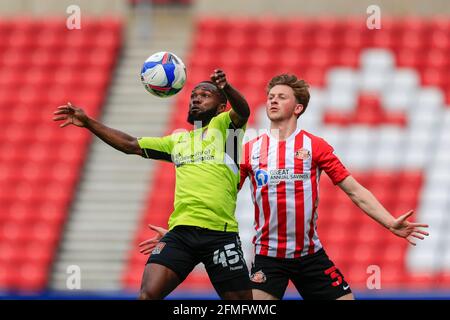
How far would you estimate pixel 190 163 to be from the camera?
6.90 m

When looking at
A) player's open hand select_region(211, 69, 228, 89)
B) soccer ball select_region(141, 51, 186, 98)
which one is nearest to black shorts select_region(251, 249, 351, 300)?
player's open hand select_region(211, 69, 228, 89)

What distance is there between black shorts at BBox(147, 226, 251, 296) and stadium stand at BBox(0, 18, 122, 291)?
257 inches

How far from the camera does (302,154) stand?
6.83 metres

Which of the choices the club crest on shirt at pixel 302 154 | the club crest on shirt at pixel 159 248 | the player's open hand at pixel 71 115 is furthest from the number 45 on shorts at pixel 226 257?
the player's open hand at pixel 71 115

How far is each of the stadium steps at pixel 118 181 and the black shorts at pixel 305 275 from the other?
21.1ft

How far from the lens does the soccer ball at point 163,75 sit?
7.05 m

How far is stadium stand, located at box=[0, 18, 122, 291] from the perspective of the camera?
13344 mm

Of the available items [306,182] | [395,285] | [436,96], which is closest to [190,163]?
[306,182]

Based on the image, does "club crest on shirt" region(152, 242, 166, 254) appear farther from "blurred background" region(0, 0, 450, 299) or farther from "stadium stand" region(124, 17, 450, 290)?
"stadium stand" region(124, 17, 450, 290)

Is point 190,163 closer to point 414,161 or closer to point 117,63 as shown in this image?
point 414,161

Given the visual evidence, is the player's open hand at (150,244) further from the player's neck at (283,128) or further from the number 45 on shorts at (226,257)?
the player's neck at (283,128)

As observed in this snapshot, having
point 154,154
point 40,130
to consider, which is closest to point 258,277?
point 154,154

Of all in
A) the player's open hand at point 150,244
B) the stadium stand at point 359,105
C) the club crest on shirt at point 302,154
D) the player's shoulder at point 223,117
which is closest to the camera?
the club crest on shirt at point 302,154

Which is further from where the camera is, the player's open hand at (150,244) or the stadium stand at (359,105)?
the stadium stand at (359,105)
